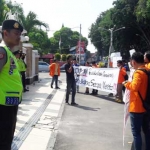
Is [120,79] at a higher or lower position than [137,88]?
lower

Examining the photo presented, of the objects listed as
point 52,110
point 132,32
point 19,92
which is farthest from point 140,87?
point 132,32

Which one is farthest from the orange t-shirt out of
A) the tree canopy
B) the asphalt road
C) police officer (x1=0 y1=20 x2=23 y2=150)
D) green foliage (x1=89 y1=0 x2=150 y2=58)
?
green foliage (x1=89 y1=0 x2=150 y2=58)

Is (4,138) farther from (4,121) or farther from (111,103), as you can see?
(111,103)

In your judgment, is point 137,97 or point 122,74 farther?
point 122,74

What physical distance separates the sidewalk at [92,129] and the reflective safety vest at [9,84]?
2637mm

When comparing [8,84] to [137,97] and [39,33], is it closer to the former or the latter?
[137,97]

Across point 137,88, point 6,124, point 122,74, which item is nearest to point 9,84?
point 6,124

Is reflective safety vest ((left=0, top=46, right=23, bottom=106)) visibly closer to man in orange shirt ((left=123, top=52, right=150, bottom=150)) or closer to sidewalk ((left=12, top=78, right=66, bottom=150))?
man in orange shirt ((left=123, top=52, right=150, bottom=150))

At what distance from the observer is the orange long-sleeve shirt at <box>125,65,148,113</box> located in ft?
14.3

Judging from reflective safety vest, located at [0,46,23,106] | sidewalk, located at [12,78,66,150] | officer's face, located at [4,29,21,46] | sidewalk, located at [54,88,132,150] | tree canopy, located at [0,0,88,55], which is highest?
tree canopy, located at [0,0,88,55]

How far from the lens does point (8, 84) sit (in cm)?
285

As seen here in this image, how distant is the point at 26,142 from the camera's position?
5.46 metres

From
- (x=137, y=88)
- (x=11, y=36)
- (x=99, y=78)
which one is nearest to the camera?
(x=11, y=36)

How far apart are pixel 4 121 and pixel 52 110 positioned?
607 cm
